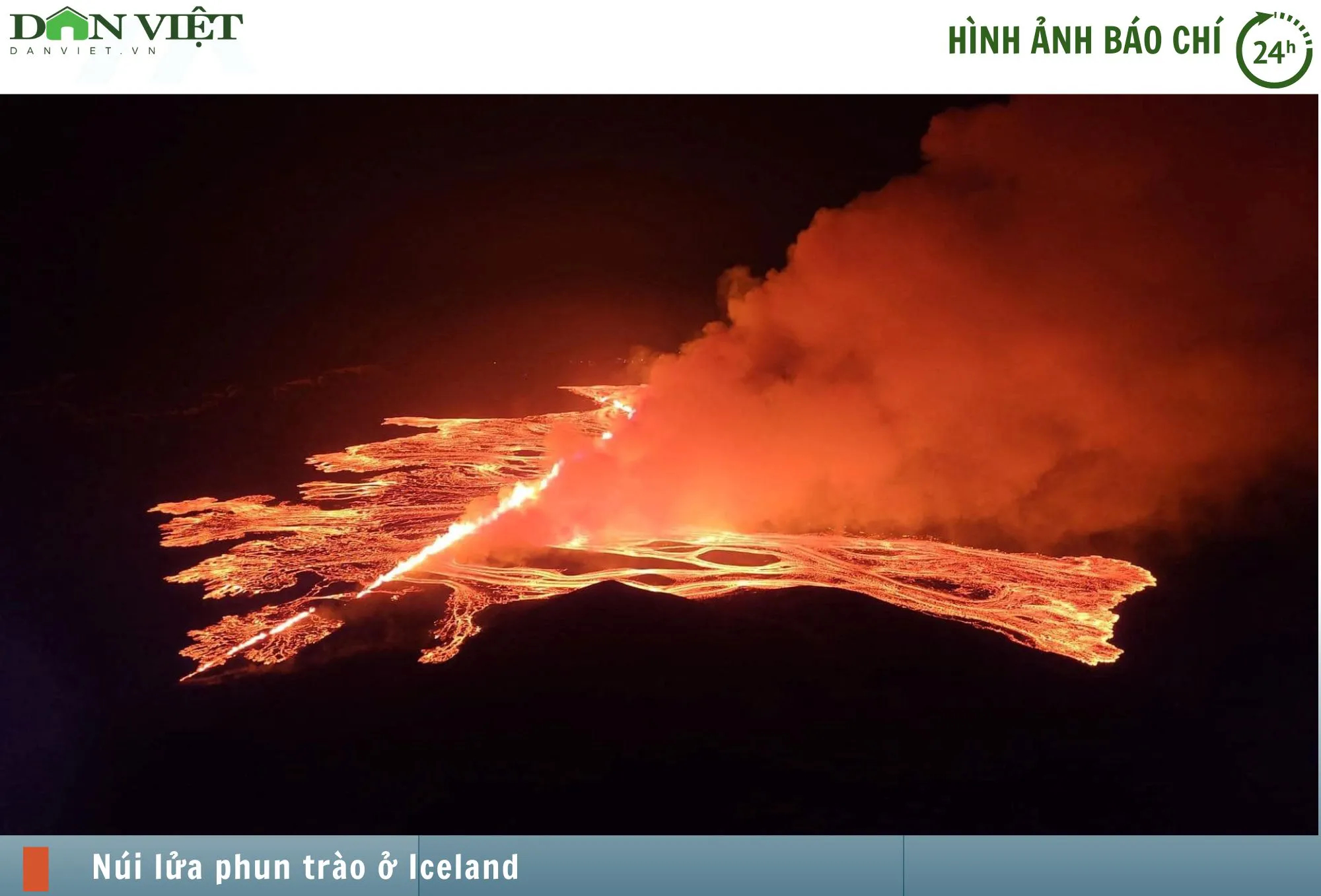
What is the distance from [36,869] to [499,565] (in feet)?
6.09

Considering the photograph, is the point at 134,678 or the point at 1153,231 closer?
the point at 134,678

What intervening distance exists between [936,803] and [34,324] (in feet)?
12.6

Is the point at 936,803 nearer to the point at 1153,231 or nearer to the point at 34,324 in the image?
the point at 1153,231

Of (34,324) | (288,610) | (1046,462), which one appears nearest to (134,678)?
(288,610)

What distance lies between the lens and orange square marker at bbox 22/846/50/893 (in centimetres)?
365

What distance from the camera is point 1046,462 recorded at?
14.0ft

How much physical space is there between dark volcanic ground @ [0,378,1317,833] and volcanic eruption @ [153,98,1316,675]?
13 centimetres
